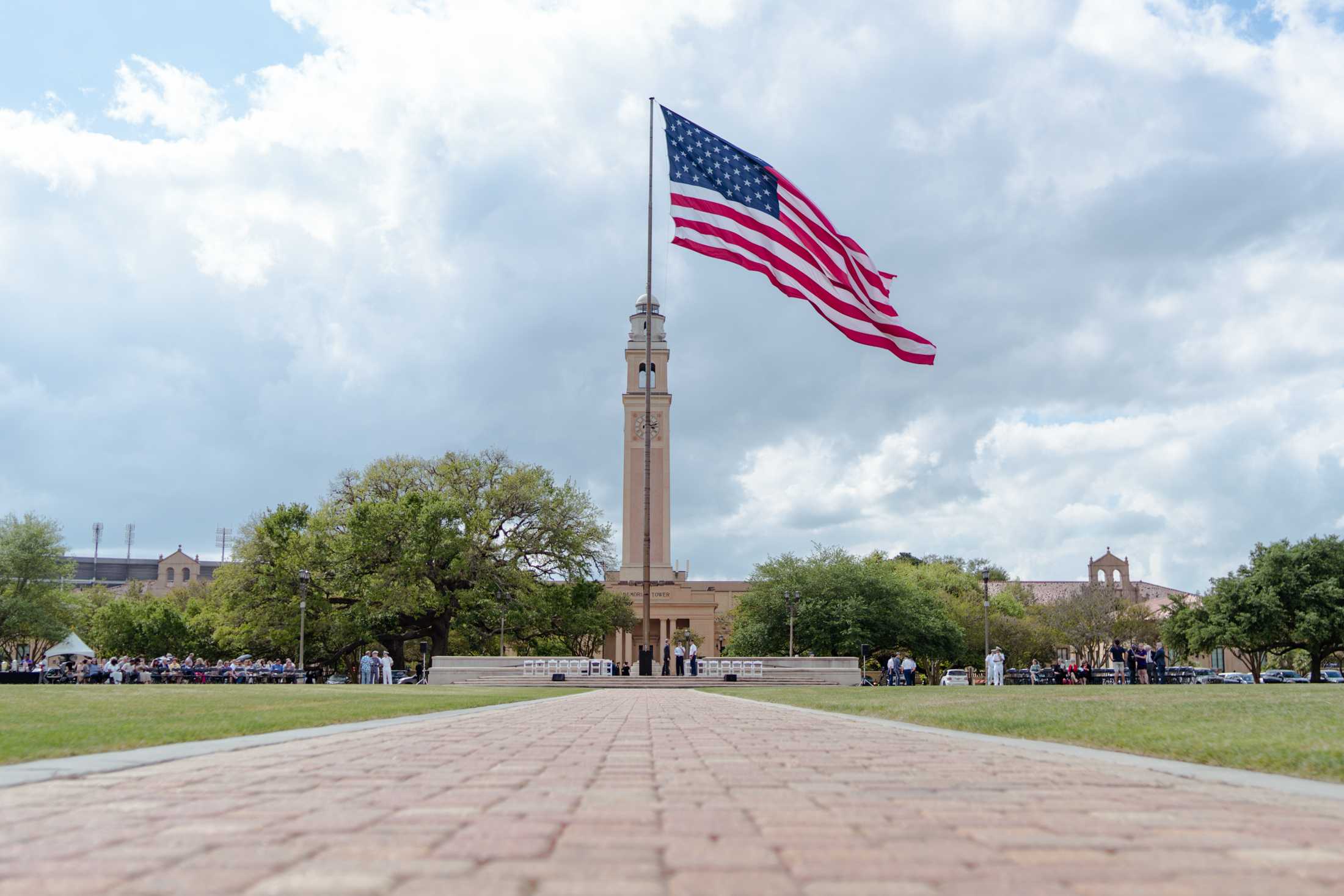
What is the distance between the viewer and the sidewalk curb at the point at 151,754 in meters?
5.98

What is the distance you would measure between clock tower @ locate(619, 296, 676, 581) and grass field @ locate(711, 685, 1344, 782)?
55.5 meters

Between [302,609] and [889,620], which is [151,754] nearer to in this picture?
[302,609]

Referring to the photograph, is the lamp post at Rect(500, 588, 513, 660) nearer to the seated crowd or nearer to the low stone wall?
the low stone wall

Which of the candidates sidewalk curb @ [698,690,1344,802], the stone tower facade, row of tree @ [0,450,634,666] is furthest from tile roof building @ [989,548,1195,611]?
sidewalk curb @ [698,690,1344,802]

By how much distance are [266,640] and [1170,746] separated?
51.0 meters

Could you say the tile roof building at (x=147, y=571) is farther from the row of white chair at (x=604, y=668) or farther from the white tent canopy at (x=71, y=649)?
the row of white chair at (x=604, y=668)

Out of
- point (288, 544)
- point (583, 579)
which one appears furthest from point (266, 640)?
point (583, 579)

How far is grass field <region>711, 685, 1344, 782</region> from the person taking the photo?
7.66 m

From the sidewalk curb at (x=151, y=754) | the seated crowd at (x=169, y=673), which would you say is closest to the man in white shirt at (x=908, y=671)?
the seated crowd at (x=169, y=673)

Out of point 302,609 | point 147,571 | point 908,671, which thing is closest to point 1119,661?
point 908,671

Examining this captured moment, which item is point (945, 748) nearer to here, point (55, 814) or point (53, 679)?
point (55, 814)

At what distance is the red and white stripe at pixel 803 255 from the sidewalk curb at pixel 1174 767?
10128mm

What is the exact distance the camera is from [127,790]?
5289 millimetres

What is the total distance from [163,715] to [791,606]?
140 ft
